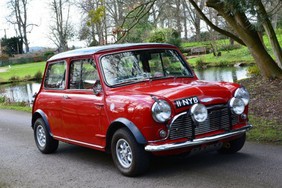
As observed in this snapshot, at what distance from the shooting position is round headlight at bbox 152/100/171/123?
5.70m

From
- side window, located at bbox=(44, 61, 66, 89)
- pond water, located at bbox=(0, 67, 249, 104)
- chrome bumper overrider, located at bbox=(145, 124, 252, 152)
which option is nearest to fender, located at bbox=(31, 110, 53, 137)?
side window, located at bbox=(44, 61, 66, 89)

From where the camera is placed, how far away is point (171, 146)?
18.6ft

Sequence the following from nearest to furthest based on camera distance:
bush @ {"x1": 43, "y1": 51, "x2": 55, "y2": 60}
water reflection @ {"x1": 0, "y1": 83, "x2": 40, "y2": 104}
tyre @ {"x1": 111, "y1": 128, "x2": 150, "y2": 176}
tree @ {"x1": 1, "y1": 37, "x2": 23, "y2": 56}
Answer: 1. tyre @ {"x1": 111, "y1": 128, "x2": 150, "y2": 176}
2. water reflection @ {"x1": 0, "y1": 83, "x2": 40, "y2": 104}
3. bush @ {"x1": 43, "y1": 51, "x2": 55, "y2": 60}
4. tree @ {"x1": 1, "y1": 37, "x2": 23, "y2": 56}

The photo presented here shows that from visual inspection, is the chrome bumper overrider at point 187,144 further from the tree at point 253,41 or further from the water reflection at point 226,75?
the water reflection at point 226,75

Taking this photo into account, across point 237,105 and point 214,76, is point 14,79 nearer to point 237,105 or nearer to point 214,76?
point 214,76

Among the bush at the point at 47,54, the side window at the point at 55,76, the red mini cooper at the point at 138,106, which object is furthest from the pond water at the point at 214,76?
the bush at the point at 47,54

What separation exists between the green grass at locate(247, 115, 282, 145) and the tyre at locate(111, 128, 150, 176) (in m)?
2.85

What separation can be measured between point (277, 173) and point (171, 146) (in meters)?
1.47

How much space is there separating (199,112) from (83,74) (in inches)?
93.3

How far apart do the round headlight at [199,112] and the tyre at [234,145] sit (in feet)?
3.63

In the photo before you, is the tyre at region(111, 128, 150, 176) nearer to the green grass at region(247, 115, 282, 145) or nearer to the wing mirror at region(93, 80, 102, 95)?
the wing mirror at region(93, 80, 102, 95)

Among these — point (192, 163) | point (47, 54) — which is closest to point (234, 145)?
point (192, 163)

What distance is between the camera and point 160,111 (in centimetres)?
570

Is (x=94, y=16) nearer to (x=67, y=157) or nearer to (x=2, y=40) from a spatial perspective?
(x=67, y=157)
